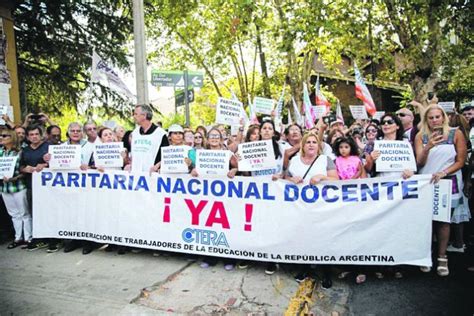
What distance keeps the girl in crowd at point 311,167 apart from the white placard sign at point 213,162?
834 millimetres

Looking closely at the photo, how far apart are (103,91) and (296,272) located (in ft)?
30.9

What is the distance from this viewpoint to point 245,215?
4.68 metres

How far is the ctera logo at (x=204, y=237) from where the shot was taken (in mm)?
4766

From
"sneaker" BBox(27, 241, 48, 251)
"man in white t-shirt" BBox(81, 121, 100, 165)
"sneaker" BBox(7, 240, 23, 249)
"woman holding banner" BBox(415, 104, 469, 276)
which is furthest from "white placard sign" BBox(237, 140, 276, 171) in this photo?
"sneaker" BBox(7, 240, 23, 249)

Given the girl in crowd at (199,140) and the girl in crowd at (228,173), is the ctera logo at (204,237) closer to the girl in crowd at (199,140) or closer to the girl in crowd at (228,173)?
the girl in crowd at (228,173)

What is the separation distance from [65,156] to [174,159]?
5.68ft

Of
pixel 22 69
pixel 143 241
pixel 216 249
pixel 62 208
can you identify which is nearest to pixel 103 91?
pixel 22 69

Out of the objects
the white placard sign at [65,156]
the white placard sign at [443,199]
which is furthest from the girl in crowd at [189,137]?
the white placard sign at [443,199]

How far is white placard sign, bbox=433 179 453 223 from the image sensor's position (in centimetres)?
419

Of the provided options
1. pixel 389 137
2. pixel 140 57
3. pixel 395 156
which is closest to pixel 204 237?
pixel 395 156

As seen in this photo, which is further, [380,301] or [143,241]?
[143,241]

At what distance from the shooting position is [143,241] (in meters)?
5.17

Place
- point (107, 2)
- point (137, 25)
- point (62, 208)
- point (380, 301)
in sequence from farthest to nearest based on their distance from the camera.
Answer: point (107, 2)
point (137, 25)
point (62, 208)
point (380, 301)

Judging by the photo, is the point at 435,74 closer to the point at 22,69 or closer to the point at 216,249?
the point at 216,249
